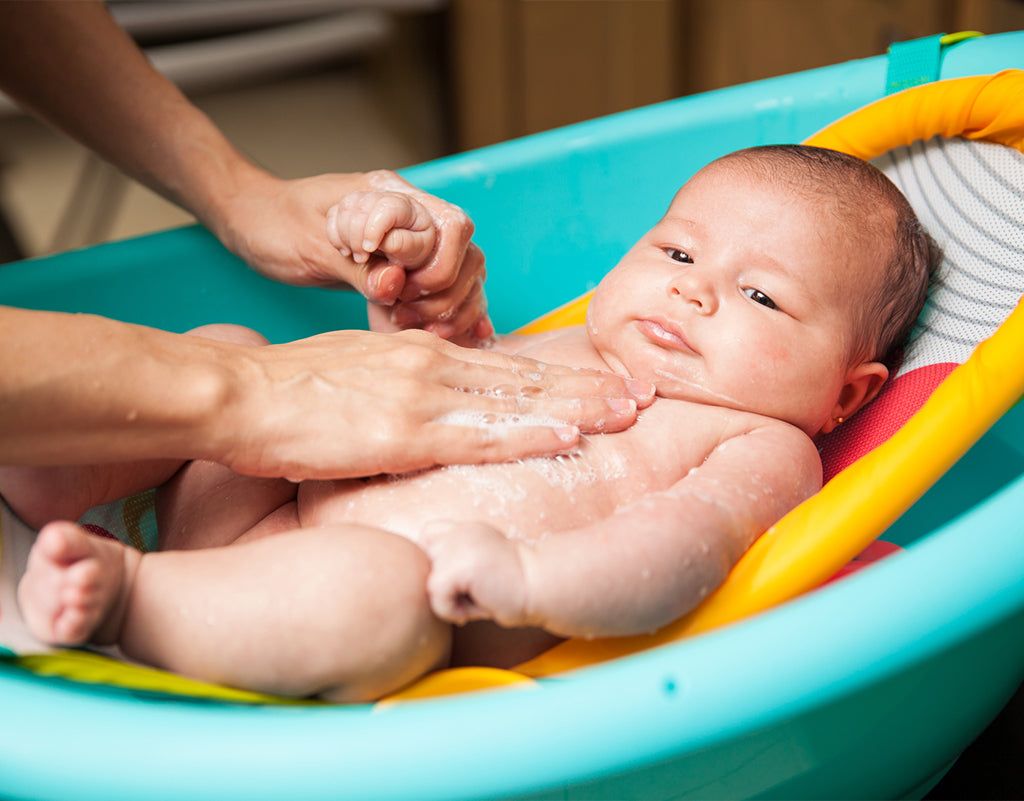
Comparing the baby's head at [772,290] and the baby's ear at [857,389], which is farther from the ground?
the baby's head at [772,290]

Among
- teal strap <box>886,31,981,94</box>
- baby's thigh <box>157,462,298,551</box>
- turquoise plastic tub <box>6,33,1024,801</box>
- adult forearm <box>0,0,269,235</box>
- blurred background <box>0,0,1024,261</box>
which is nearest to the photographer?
turquoise plastic tub <box>6,33,1024,801</box>

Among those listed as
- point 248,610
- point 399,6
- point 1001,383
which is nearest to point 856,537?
point 1001,383

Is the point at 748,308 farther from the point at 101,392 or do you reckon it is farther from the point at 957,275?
the point at 101,392

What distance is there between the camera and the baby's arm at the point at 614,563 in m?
→ 0.63

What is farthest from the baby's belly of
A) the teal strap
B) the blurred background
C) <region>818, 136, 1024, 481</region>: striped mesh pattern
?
the blurred background

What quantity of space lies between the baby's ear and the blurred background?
873mm

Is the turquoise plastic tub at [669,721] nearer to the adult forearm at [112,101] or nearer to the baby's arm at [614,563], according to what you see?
the baby's arm at [614,563]

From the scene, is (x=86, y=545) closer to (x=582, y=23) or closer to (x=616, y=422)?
(x=616, y=422)

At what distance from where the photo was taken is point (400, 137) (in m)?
2.84

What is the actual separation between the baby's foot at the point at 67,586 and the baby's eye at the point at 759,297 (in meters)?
0.62

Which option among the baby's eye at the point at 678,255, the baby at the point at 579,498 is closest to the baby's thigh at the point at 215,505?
the baby at the point at 579,498

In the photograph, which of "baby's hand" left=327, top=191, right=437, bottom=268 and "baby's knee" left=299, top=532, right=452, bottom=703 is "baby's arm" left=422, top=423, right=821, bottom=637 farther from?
"baby's hand" left=327, top=191, right=437, bottom=268

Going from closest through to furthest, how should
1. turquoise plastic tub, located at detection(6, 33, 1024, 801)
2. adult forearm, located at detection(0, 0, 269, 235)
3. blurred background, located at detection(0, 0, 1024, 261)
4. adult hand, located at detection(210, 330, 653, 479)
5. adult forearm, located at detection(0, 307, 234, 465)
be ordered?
turquoise plastic tub, located at detection(6, 33, 1024, 801) → adult forearm, located at detection(0, 307, 234, 465) → adult hand, located at detection(210, 330, 653, 479) → adult forearm, located at detection(0, 0, 269, 235) → blurred background, located at detection(0, 0, 1024, 261)

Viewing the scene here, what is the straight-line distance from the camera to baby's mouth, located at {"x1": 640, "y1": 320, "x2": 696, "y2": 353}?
0.88 metres
